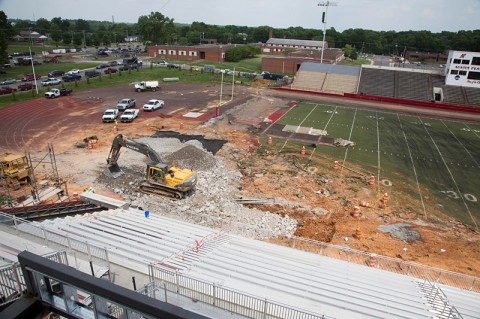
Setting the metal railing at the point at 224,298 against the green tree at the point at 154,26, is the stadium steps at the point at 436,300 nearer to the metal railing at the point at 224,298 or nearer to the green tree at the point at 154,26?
the metal railing at the point at 224,298

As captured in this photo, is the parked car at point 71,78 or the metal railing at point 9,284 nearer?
the metal railing at point 9,284

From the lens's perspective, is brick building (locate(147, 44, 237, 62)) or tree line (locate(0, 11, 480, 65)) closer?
brick building (locate(147, 44, 237, 62))

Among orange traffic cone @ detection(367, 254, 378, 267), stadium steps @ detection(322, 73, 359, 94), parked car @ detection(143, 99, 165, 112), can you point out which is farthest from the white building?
orange traffic cone @ detection(367, 254, 378, 267)

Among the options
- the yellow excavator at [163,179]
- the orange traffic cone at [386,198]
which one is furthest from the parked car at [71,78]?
the orange traffic cone at [386,198]

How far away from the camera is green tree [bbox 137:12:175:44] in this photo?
110375 mm

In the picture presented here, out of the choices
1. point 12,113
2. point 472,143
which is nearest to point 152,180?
point 12,113

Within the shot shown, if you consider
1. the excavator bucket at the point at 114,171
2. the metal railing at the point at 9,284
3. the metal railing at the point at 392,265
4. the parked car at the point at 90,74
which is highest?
the metal railing at the point at 9,284

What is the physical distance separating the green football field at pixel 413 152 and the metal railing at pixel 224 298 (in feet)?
57.5

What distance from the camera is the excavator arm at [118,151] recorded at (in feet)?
74.9

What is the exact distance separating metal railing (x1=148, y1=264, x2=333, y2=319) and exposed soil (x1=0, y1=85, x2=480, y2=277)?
9.03 meters

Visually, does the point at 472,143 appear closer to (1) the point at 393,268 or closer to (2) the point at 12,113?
(1) the point at 393,268

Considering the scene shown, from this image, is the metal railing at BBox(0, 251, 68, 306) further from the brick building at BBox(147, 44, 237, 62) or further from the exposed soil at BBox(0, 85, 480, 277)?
the brick building at BBox(147, 44, 237, 62)

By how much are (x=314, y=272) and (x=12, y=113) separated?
140ft

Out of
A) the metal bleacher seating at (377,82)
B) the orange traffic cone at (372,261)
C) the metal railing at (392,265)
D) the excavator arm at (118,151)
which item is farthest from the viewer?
the metal bleacher seating at (377,82)
